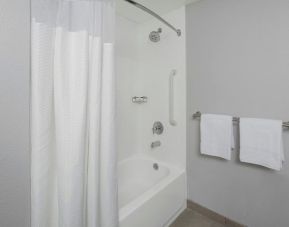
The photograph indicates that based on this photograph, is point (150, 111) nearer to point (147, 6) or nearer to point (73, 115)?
point (147, 6)

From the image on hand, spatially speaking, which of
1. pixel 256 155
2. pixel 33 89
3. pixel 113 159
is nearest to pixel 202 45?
pixel 256 155

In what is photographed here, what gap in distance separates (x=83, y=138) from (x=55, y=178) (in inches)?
10.3

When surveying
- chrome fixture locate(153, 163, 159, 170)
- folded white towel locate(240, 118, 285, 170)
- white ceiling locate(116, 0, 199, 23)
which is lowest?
chrome fixture locate(153, 163, 159, 170)

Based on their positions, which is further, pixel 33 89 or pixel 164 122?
pixel 164 122

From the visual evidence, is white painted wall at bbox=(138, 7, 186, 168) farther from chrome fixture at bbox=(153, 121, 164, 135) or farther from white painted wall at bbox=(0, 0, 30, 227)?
white painted wall at bbox=(0, 0, 30, 227)

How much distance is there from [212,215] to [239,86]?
1.29 meters

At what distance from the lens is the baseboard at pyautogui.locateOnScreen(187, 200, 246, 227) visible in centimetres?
152

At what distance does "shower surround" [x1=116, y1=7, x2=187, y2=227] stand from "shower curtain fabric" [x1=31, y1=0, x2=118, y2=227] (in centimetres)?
85

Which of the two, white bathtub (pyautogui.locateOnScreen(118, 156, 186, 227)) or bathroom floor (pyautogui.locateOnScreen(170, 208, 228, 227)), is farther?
bathroom floor (pyautogui.locateOnScreen(170, 208, 228, 227))

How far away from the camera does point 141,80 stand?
2176 millimetres

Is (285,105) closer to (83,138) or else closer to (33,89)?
(83,138)

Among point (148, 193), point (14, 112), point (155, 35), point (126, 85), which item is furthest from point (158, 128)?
point (14, 112)

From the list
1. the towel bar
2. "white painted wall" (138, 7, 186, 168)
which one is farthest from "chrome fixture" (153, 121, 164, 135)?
the towel bar

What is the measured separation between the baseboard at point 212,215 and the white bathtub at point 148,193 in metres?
0.09
